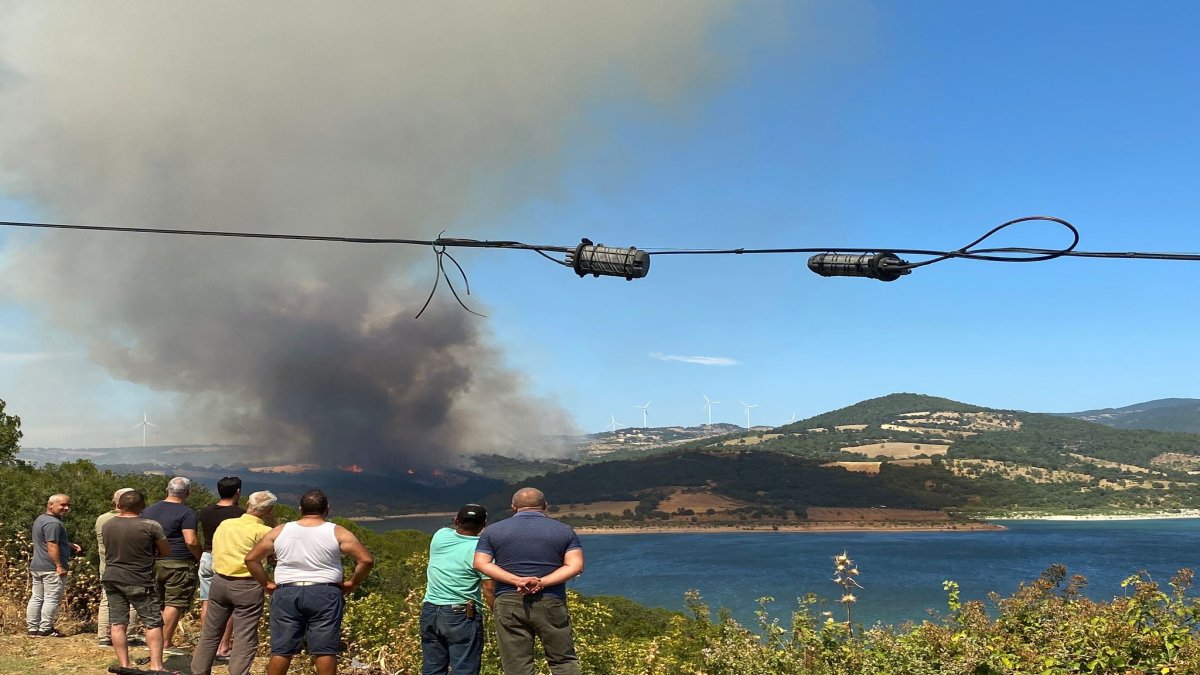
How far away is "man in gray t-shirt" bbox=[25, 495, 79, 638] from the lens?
11.4 meters

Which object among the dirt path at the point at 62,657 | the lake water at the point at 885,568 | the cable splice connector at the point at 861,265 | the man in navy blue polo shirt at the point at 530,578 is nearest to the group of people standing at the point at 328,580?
the man in navy blue polo shirt at the point at 530,578

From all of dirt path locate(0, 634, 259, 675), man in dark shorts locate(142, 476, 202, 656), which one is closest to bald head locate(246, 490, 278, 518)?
A: man in dark shorts locate(142, 476, 202, 656)

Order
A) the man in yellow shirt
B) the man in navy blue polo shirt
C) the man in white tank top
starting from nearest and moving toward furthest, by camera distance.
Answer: the man in navy blue polo shirt → the man in white tank top → the man in yellow shirt

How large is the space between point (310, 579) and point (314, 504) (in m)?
0.67

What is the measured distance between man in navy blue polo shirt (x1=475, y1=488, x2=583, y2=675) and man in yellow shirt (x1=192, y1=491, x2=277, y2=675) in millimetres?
2587

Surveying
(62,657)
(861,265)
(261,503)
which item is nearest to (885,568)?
(861,265)

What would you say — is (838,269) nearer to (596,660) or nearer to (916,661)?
(916,661)

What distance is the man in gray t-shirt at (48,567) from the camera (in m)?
11.4

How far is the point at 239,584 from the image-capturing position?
8344 mm

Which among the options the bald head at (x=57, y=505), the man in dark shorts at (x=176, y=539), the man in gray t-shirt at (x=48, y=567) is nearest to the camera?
the man in dark shorts at (x=176, y=539)

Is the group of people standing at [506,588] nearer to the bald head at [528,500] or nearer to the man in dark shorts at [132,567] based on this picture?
the bald head at [528,500]

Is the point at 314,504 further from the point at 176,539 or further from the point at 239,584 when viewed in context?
the point at 176,539

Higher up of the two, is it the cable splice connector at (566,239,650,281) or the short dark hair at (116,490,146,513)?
the cable splice connector at (566,239,650,281)

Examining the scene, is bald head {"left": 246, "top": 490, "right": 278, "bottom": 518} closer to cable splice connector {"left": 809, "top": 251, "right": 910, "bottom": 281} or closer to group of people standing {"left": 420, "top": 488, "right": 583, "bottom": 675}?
group of people standing {"left": 420, "top": 488, "right": 583, "bottom": 675}
